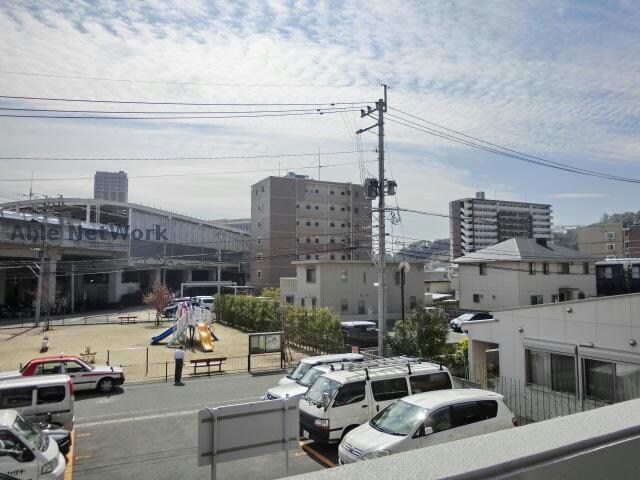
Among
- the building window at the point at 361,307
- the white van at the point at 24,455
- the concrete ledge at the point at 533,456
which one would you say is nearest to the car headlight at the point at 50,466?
the white van at the point at 24,455

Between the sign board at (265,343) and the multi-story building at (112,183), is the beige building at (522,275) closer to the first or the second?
the sign board at (265,343)

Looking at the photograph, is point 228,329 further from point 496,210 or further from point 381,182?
point 496,210

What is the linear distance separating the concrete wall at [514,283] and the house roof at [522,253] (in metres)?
0.61

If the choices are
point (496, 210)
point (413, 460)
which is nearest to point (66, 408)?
point (413, 460)

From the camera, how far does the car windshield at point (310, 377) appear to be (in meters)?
15.1

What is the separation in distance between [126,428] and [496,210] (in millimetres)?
178369

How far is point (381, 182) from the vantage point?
2088 centimetres

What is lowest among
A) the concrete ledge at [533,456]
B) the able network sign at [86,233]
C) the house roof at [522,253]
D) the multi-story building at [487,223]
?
the concrete ledge at [533,456]

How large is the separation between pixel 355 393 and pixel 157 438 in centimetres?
567

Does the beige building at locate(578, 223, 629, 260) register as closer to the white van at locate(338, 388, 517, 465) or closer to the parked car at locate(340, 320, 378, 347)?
the parked car at locate(340, 320, 378, 347)

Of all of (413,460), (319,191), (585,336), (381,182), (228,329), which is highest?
(319,191)

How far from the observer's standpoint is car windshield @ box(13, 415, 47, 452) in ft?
28.2

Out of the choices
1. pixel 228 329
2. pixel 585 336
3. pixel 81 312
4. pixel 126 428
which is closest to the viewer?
pixel 585 336

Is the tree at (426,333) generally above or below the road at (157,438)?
above
